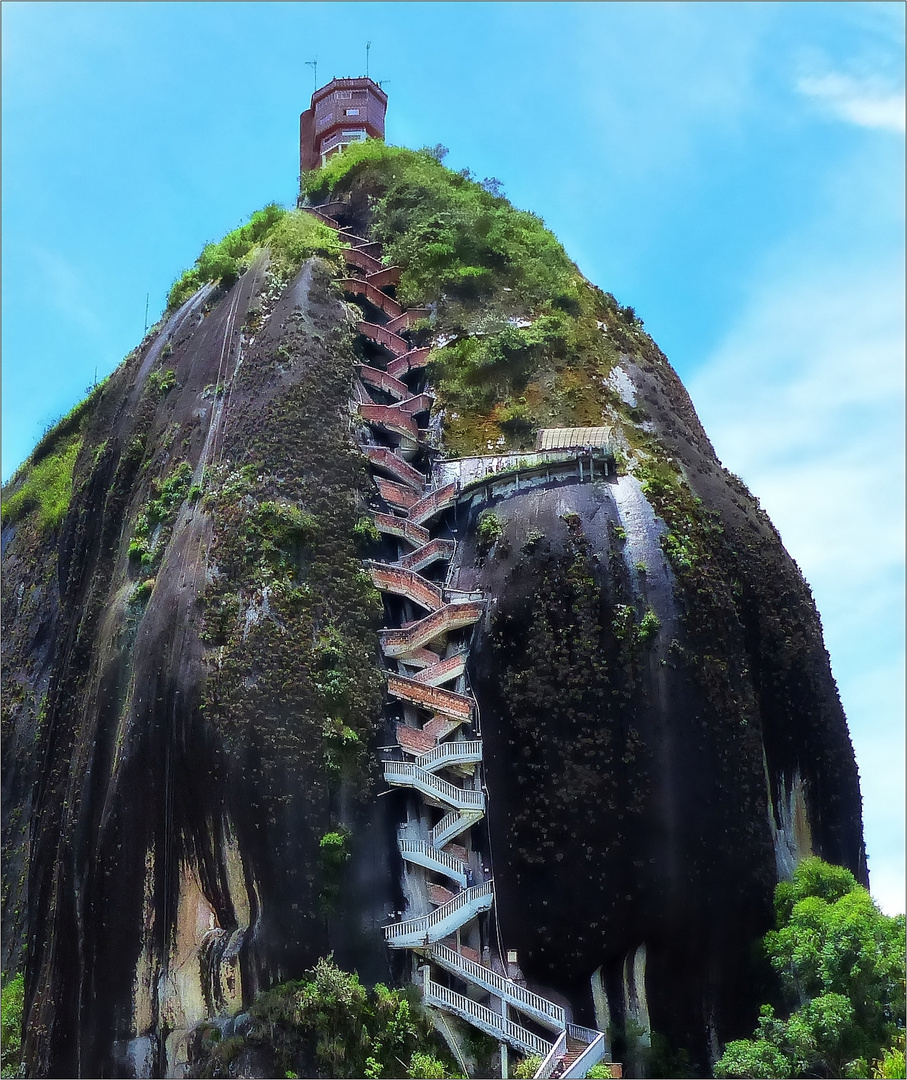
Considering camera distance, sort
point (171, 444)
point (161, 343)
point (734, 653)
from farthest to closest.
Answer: point (161, 343), point (171, 444), point (734, 653)

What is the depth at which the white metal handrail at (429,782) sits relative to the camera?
97.5ft

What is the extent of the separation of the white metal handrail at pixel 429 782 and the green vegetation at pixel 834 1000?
8.00 metres

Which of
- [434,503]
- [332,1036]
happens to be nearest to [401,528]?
[434,503]

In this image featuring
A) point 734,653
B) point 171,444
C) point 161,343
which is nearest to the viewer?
point 734,653

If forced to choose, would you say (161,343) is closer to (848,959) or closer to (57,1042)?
(57,1042)

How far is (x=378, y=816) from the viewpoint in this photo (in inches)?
1161

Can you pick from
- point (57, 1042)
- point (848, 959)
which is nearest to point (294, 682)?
point (57, 1042)

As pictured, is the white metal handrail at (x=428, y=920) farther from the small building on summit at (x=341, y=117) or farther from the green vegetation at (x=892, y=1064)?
the small building on summit at (x=341, y=117)

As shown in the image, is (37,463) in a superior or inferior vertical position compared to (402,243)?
inferior

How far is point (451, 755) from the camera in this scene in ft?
99.1

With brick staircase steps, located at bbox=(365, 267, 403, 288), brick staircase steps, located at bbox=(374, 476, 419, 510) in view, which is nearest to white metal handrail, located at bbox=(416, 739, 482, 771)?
brick staircase steps, located at bbox=(374, 476, 419, 510)

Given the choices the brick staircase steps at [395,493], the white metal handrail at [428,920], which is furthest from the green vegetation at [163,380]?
the white metal handrail at [428,920]

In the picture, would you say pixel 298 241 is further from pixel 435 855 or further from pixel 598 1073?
pixel 598 1073

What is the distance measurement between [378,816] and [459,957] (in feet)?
12.5
